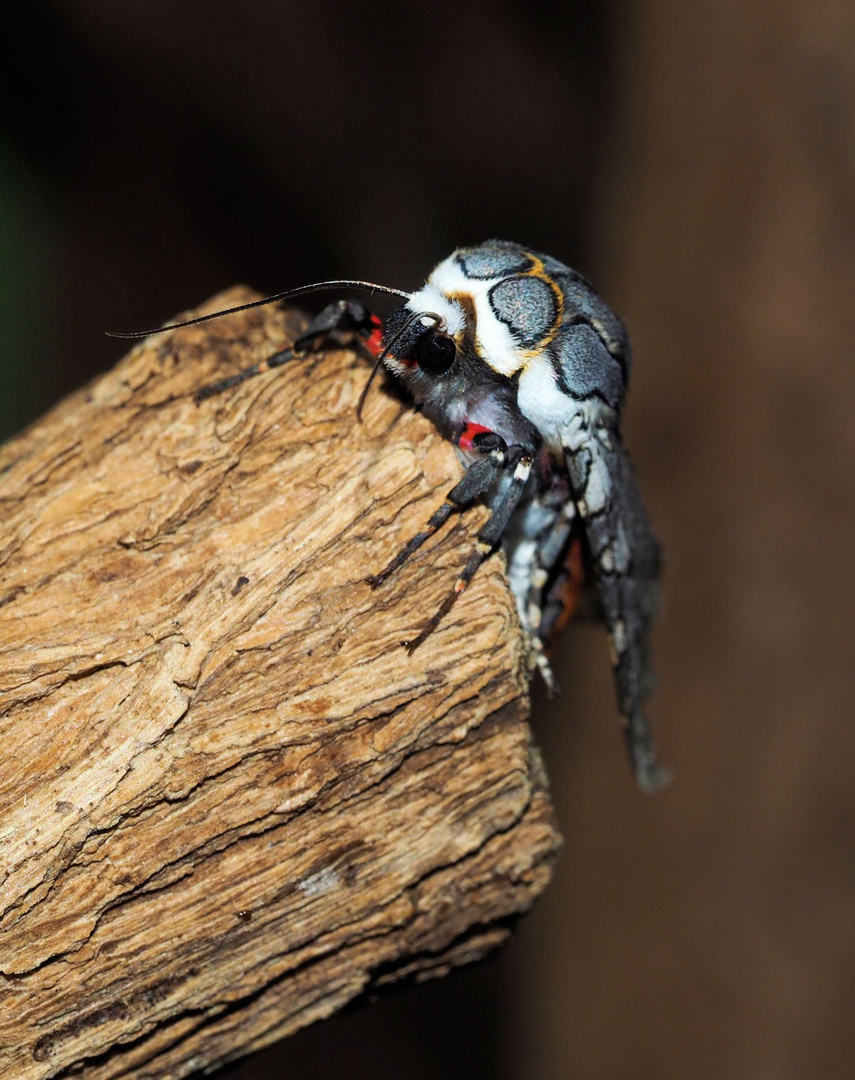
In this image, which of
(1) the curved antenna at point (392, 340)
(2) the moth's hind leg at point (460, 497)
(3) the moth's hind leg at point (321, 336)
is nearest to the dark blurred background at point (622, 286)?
(3) the moth's hind leg at point (321, 336)

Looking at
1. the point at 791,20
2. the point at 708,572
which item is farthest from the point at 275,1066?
the point at 791,20

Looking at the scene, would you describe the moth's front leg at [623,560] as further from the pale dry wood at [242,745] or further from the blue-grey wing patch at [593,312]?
the pale dry wood at [242,745]

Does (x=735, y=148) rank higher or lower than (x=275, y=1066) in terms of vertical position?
higher

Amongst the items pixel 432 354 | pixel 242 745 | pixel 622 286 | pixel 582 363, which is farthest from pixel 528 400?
pixel 622 286

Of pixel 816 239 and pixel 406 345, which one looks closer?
pixel 406 345

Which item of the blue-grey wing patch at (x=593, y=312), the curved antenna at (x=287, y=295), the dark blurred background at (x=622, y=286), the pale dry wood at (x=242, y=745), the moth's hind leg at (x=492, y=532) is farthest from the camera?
the dark blurred background at (x=622, y=286)

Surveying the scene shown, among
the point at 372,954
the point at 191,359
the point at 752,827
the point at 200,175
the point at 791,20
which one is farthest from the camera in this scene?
the point at 200,175

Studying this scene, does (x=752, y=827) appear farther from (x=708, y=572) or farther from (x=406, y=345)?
(x=406, y=345)

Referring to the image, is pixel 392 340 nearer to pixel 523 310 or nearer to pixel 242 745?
pixel 523 310
